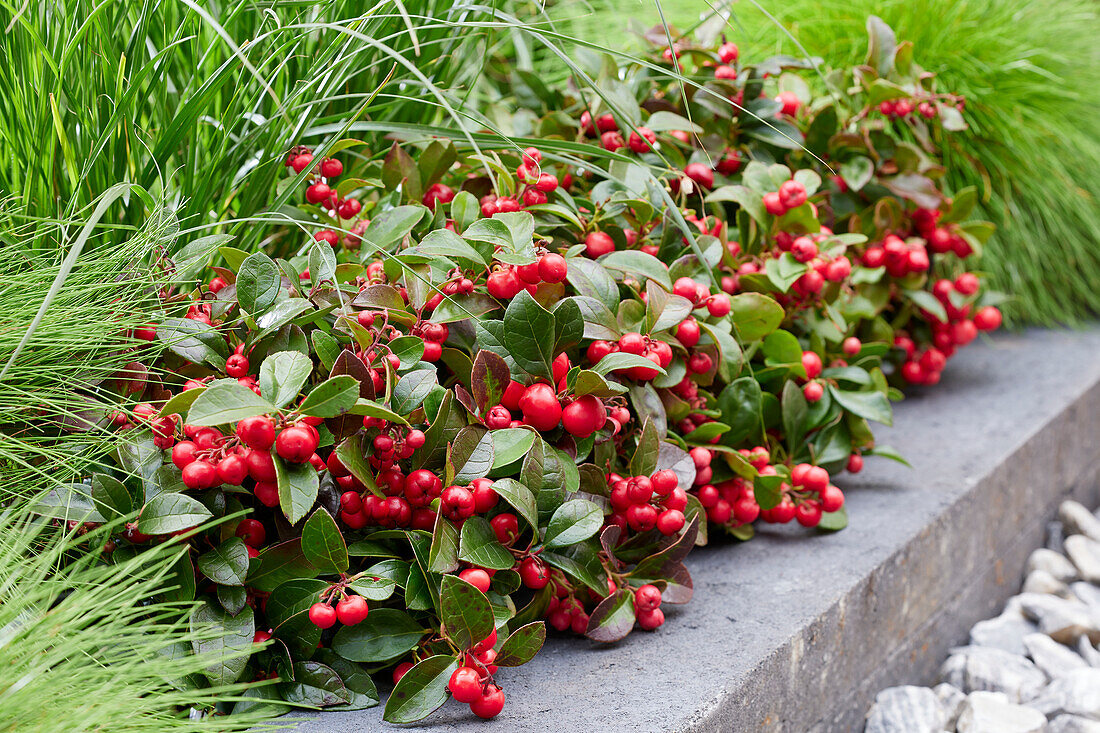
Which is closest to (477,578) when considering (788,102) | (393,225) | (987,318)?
A: (393,225)

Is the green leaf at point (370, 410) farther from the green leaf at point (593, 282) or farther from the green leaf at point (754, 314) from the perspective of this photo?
the green leaf at point (754, 314)

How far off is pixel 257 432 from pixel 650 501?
0.38 meters

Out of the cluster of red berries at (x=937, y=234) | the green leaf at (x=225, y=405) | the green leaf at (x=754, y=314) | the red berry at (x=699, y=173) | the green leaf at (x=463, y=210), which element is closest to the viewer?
the green leaf at (x=225, y=405)

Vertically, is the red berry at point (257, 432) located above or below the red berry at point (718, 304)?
below

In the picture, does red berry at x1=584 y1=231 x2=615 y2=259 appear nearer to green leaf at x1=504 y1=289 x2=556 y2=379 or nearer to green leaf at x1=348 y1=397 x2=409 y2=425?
green leaf at x1=504 y1=289 x2=556 y2=379

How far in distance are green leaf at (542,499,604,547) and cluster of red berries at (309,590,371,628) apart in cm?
17

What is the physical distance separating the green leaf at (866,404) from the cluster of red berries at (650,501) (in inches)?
13.8

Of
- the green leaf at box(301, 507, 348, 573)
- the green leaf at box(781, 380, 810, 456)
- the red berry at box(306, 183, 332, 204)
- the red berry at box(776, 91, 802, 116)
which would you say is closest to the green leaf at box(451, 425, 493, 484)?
the green leaf at box(301, 507, 348, 573)

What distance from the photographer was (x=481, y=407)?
0.80 metres

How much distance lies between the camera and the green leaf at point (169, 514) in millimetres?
663

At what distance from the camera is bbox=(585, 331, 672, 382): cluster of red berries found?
85 cm

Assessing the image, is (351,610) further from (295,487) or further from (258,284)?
(258,284)

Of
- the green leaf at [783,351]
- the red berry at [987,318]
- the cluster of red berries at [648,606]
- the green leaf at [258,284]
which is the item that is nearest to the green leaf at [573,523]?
the cluster of red berries at [648,606]

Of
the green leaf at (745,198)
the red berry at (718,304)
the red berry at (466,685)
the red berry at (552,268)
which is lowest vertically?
the red berry at (466,685)
